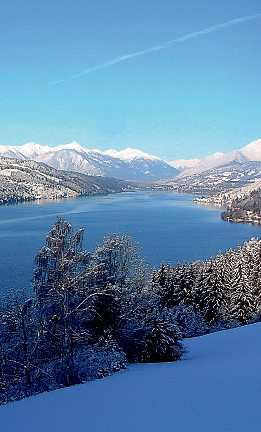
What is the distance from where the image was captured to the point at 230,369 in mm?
10016

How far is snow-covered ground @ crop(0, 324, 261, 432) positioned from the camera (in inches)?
271

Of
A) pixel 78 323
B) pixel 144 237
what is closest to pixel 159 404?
pixel 78 323

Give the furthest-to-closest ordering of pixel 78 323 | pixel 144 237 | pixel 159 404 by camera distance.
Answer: pixel 144 237 < pixel 78 323 < pixel 159 404

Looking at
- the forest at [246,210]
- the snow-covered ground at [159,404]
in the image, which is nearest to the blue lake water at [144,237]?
the forest at [246,210]

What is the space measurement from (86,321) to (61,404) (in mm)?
6541

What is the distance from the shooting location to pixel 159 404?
26.2 feet

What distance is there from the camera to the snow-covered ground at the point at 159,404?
22.6 feet

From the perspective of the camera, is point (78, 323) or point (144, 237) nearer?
point (78, 323)

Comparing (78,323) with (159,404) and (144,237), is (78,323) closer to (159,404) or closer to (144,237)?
(159,404)

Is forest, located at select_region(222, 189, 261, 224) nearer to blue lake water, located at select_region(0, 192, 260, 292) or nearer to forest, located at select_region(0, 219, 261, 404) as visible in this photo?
blue lake water, located at select_region(0, 192, 260, 292)

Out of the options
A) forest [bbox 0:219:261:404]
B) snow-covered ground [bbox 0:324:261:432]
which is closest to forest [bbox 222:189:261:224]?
forest [bbox 0:219:261:404]

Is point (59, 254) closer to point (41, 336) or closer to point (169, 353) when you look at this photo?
point (41, 336)

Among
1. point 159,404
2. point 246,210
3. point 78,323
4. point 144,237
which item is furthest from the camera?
point 246,210

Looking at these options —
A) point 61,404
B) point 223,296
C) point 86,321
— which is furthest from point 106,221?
point 61,404
